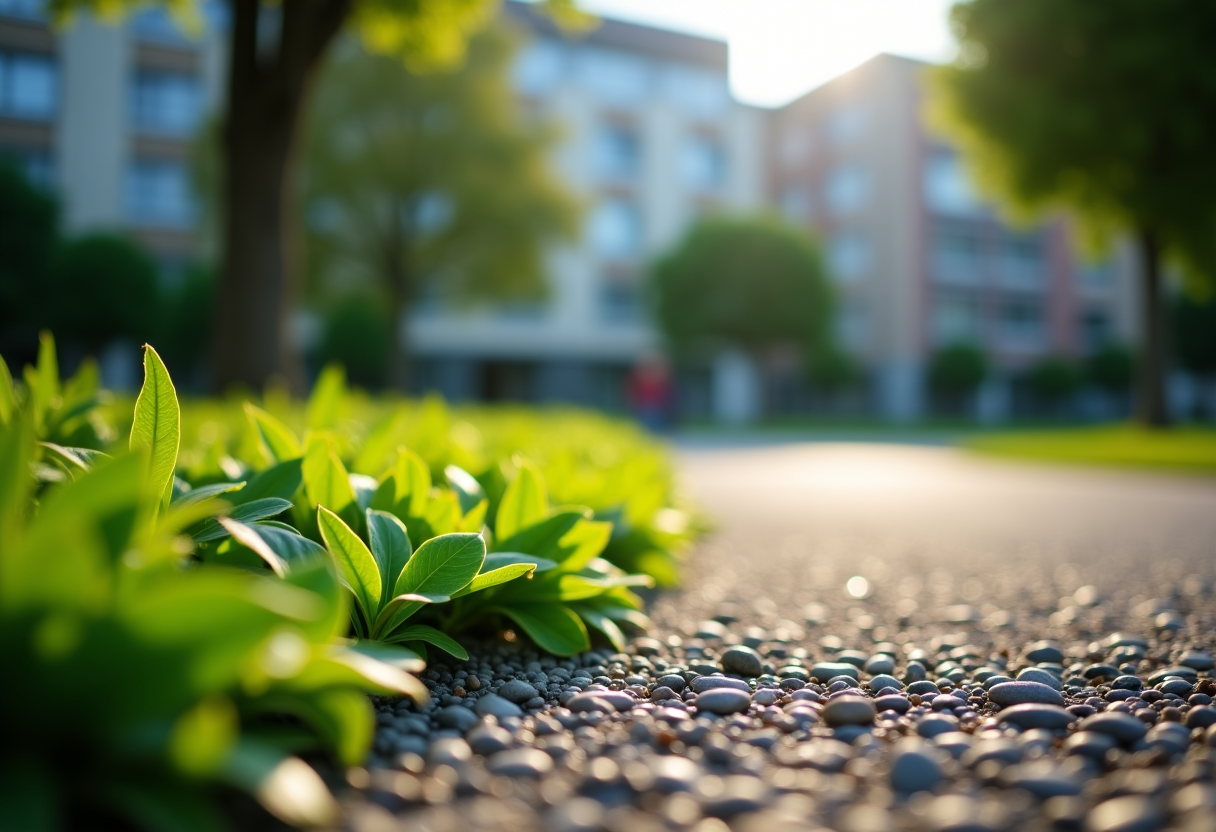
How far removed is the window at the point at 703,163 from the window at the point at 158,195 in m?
21.0

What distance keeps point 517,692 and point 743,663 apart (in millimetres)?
601

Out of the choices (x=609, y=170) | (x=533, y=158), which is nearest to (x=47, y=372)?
(x=533, y=158)

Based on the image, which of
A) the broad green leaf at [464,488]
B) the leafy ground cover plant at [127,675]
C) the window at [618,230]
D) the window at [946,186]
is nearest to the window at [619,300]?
the window at [618,230]

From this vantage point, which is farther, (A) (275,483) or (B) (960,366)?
(B) (960,366)

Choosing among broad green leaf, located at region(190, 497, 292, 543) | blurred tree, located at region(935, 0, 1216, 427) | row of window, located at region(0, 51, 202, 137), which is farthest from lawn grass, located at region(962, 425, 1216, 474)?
row of window, located at region(0, 51, 202, 137)

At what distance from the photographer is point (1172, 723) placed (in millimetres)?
1470

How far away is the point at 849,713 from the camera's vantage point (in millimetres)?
1516

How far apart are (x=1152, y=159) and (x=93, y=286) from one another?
1048 inches

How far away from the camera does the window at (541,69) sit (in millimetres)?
35281

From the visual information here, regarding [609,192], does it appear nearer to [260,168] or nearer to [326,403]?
[260,168]

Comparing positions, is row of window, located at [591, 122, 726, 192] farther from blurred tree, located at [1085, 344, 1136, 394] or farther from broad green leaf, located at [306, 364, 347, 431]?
broad green leaf, located at [306, 364, 347, 431]

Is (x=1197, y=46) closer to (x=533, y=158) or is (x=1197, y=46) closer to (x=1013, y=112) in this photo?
(x=1013, y=112)

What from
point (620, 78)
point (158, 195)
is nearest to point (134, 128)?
point (158, 195)

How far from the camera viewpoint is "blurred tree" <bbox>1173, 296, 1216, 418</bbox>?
4006 centimetres
